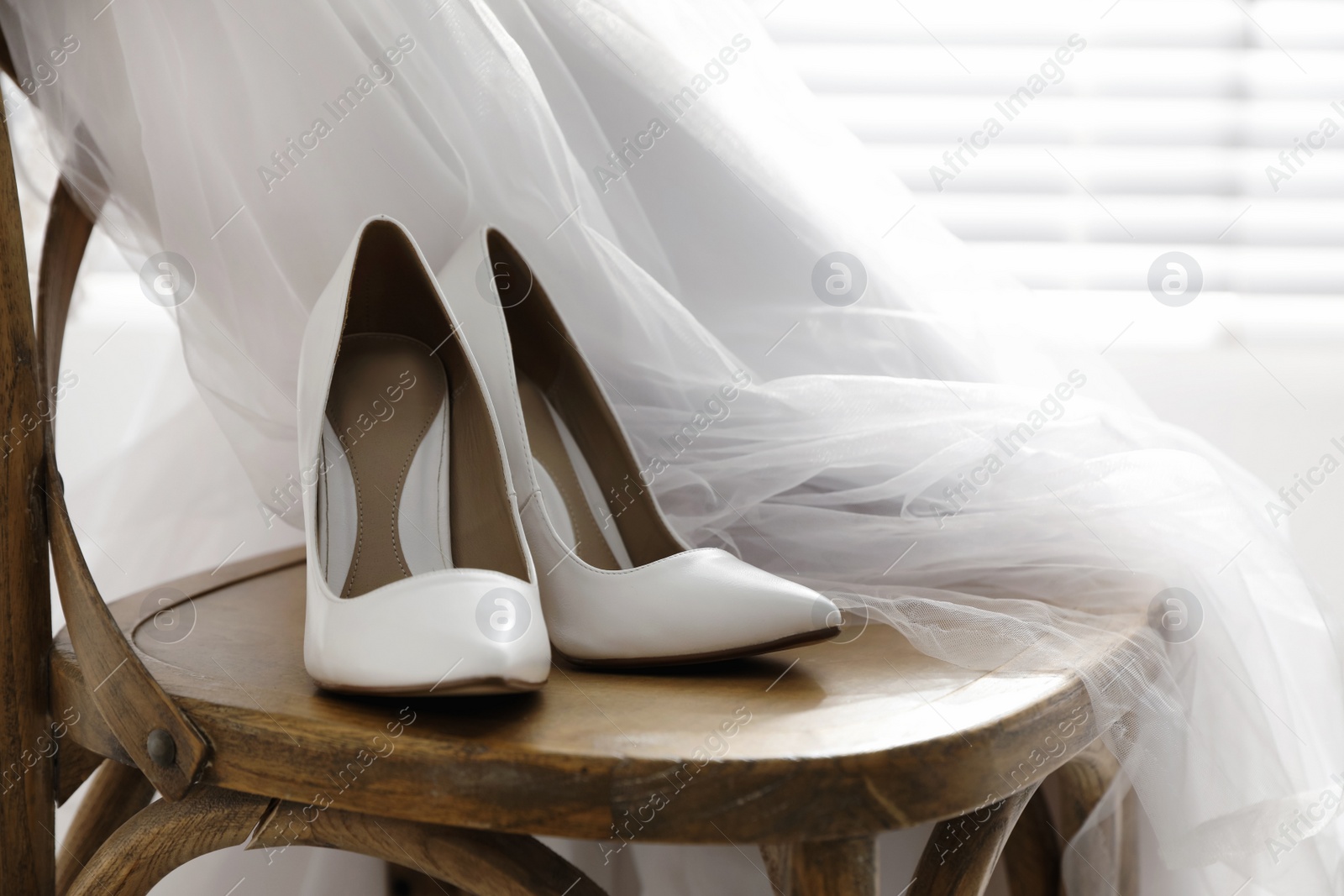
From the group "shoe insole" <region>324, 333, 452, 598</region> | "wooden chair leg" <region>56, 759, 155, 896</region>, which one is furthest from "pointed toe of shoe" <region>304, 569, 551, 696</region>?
"wooden chair leg" <region>56, 759, 155, 896</region>

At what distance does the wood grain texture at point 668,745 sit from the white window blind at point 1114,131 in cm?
78

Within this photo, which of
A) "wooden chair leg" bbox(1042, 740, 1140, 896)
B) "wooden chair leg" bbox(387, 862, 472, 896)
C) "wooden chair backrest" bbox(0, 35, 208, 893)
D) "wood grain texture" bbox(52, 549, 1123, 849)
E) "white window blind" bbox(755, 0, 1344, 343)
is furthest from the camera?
"white window blind" bbox(755, 0, 1344, 343)

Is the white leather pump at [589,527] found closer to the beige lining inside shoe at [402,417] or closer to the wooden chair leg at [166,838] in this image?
the beige lining inside shoe at [402,417]

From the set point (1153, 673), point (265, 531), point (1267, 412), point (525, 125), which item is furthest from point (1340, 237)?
point (265, 531)

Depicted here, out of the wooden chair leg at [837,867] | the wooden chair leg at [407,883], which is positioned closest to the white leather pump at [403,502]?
the wooden chair leg at [837,867]

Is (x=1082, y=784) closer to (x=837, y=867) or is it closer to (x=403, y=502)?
(x=837, y=867)

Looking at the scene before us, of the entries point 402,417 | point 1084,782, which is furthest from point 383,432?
point 1084,782

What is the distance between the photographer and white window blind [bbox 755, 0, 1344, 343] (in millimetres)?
1026

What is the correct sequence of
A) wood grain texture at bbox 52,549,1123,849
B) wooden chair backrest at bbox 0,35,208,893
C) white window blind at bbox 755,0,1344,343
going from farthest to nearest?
→ white window blind at bbox 755,0,1344,343
wooden chair backrest at bbox 0,35,208,893
wood grain texture at bbox 52,549,1123,849

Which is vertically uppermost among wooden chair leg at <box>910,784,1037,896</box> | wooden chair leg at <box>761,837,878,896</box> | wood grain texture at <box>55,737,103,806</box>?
wood grain texture at <box>55,737,103,806</box>

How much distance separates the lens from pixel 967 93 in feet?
3.39

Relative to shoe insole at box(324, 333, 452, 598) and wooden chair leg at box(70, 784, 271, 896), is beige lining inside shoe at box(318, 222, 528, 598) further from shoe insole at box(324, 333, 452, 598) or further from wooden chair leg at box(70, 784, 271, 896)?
wooden chair leg at box(70, 784, 271, 896)

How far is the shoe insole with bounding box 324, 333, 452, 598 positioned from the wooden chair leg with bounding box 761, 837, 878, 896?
0.85 ft

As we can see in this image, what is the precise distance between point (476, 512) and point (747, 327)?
224 mm
